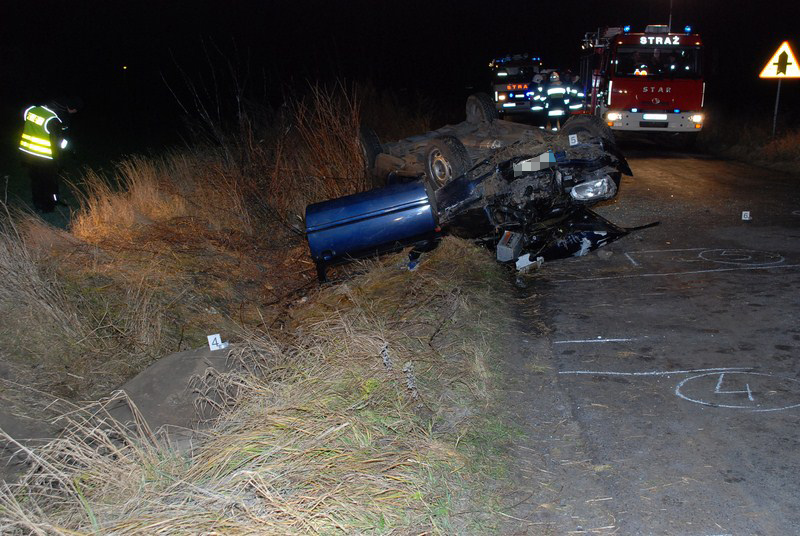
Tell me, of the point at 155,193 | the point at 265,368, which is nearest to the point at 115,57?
the point at 155,193

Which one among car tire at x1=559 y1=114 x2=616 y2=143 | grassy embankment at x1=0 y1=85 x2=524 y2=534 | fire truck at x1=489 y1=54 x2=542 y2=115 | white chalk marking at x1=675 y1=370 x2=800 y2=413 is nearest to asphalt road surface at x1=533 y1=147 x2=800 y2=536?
white chalk marking at x1=675 y1=370 x2=800 y2=413

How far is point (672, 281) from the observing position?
697 cm

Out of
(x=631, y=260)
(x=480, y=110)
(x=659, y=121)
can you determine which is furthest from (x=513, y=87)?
(x=631, y=260)

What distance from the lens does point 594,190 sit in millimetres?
7805

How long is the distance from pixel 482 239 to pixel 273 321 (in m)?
2.74

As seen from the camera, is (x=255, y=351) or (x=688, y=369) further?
(x=255, y=351)

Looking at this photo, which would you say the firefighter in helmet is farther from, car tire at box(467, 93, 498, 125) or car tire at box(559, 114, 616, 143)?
car tire at box(559, 114, 616, 143)

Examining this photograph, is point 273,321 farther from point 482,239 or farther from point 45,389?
point 482,239

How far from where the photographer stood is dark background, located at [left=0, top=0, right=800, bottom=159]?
91.7ft

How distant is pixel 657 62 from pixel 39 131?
14.1 meters

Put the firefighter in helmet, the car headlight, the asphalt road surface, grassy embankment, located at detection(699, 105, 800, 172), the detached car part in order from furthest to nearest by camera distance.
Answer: the firefighter in helmet
grassy embankment, located at detection(699, 105, 800, 172)
the car headlight
the detached car part
the asphalt road surface

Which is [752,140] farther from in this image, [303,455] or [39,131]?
[303,455]

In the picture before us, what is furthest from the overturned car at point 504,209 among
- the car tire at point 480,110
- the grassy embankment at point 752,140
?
the grassy embankment at point 752,140

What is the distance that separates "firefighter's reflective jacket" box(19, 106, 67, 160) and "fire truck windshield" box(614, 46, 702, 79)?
1309cm
